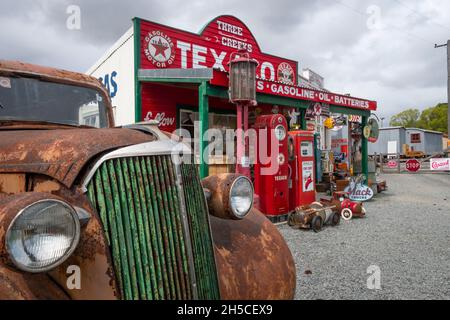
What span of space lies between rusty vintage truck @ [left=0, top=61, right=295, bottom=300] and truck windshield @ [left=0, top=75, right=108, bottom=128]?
1.53 ft

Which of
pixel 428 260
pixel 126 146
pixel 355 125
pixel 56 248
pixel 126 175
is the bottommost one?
pixel 428 260

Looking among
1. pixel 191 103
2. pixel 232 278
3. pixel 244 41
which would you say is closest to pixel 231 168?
pixel 191 103

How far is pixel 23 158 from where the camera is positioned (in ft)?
6.25

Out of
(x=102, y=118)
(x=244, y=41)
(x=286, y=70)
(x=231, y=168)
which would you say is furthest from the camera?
(x=286, y=70)

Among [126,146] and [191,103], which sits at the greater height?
[191,103]

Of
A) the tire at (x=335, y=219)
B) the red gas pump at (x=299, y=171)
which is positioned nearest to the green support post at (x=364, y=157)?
the red gas pump at (x=299, y=171)

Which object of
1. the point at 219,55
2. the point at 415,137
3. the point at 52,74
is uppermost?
the point at 219,55

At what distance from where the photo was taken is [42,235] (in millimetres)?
1424

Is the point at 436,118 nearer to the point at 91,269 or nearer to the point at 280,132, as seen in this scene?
the point at 280,132

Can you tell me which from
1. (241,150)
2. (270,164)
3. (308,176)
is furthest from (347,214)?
(241,150)

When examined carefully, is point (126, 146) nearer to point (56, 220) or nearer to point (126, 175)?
point (126, 175)

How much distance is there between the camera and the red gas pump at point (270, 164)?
7.22 meters

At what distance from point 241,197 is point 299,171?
567cm

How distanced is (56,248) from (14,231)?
0.17 m
